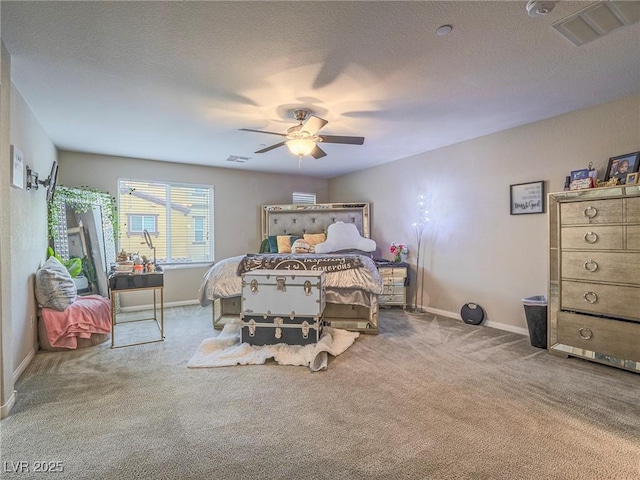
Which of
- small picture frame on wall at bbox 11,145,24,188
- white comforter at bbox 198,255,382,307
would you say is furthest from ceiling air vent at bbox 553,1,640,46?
small picture frame on wall at bbox 11,145,24,188

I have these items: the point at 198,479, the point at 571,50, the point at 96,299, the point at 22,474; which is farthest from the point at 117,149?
the point at 571,50

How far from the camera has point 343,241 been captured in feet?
17.5

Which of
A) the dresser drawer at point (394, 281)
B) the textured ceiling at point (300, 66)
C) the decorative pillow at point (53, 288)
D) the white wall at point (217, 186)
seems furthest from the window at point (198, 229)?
the dresser drawer at point (394, 281)

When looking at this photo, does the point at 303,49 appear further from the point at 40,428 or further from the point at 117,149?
the point at 117,149

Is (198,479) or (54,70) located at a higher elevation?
(54,70)

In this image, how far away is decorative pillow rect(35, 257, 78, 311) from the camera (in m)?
3.22

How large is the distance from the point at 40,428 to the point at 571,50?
421 cm

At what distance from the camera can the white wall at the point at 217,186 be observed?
4.85 meters

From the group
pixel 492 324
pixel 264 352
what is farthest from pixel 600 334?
pixel 264 352

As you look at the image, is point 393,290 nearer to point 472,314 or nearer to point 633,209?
point 472,314

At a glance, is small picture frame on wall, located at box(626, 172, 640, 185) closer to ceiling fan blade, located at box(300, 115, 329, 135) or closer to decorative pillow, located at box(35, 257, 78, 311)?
ceiling fan blade, located at box(300, 115, 329, 135)

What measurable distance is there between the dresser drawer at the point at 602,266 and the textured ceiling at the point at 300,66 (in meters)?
1.45

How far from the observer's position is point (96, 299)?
12.4ft

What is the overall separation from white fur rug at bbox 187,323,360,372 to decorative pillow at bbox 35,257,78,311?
148 centimetres
